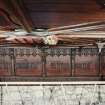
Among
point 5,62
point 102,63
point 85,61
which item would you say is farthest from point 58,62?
point 5,62

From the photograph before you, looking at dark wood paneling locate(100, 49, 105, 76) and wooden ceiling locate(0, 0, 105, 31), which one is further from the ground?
wooden ceiling locate(0, 0, 105, 31)

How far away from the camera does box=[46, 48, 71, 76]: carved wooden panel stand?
4359mm

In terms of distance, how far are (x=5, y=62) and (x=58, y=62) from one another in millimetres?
941

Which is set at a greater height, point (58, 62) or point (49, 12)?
point (49, 12)

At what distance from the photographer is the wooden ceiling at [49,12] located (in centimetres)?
113

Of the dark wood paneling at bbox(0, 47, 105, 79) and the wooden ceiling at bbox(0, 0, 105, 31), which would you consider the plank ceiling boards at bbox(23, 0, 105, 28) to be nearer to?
the wooden ceiling at bbox(0, 0, 105, 31)

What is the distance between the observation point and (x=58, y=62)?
4.37 metres

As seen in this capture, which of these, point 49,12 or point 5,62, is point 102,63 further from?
point 49,12

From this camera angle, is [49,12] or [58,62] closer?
[49,12]

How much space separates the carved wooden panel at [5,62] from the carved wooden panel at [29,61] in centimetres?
13

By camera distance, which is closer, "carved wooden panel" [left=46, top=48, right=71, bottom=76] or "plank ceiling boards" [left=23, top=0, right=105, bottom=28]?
"plank ceiling boards" [left=23, top=0, right=105, bottom=28]

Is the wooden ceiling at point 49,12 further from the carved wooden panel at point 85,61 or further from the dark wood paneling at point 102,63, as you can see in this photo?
the dark wood paneling at point 102,63

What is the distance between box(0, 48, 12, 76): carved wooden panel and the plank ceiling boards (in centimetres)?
265

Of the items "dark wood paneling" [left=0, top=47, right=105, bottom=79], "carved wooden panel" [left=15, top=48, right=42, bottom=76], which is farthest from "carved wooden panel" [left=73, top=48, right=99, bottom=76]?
"carved wooden panel" [left=15, top=48, right=42, bottom=76]
